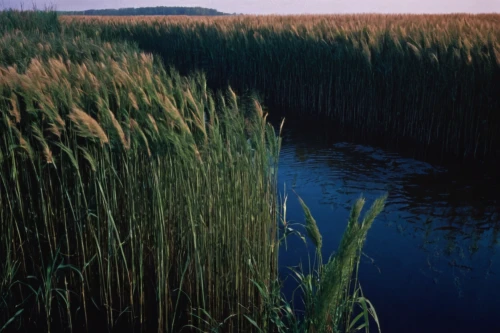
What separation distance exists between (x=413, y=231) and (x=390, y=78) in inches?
143

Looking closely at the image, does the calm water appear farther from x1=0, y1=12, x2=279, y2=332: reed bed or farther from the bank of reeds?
x1=0, y1=12, x2=279, y2=332: reed bed

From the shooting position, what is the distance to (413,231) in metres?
4.35

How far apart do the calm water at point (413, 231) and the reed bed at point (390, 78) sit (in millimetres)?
832

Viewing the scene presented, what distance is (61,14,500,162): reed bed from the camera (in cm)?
625

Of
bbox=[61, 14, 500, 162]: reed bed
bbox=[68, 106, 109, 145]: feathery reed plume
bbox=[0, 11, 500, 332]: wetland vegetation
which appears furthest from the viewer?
bbox=[61, 14, 500, 162]: reed bed

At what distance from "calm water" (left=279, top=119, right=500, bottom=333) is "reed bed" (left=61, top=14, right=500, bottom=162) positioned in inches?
32.7

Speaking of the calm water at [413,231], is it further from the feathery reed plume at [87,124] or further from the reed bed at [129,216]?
the feathery reed plume at [87,124]

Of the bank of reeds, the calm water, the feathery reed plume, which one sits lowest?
the calm water

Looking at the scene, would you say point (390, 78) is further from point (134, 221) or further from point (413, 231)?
point (134, 221)

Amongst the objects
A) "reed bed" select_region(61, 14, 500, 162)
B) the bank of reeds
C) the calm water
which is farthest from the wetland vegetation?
"reed bed" select_region(61, 14, 500, 162)

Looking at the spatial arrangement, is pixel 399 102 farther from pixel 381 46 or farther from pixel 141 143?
pixel 141 143

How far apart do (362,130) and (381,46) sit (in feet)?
4.46

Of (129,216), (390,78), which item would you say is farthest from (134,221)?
(390,78)

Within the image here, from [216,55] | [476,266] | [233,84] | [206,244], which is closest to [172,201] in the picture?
[206,244]
